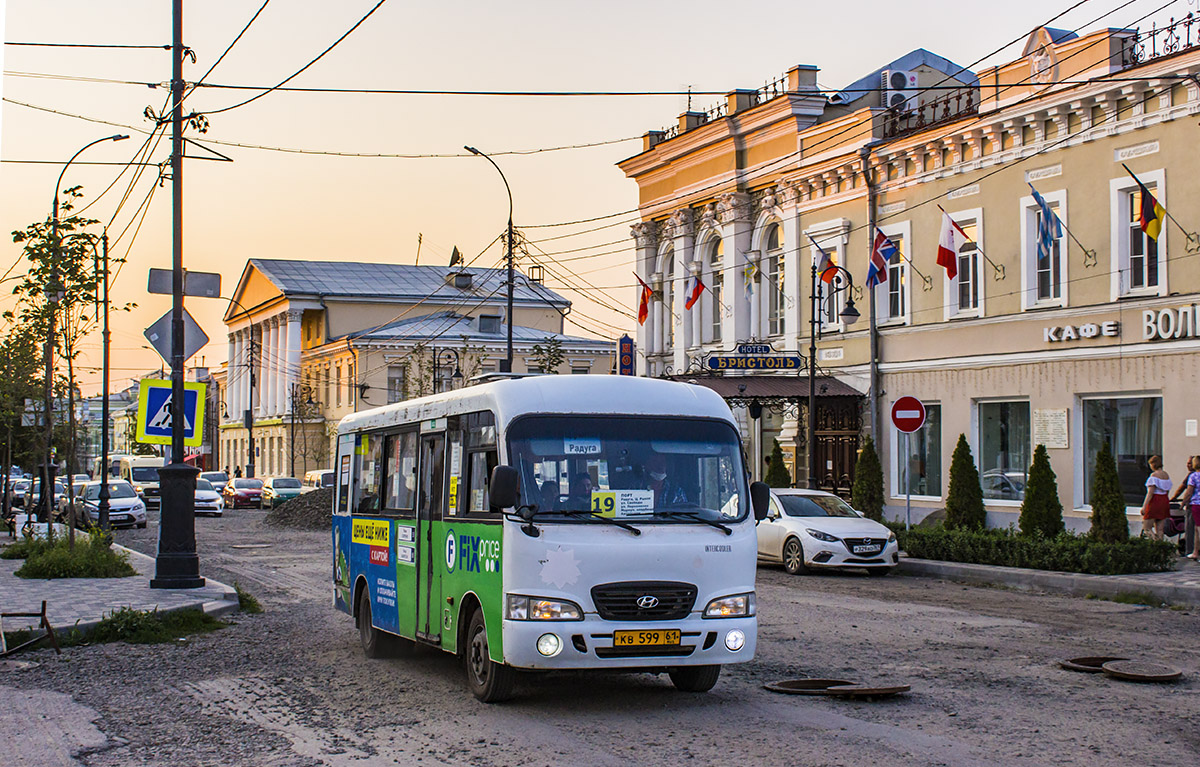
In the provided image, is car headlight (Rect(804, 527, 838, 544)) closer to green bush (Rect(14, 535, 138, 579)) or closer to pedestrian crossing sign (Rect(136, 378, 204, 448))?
pedestrian crossing sign (Rect(136, 378, 204, 448))

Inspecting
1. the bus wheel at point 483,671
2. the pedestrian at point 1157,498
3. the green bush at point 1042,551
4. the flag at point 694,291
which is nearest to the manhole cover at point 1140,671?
the bus wheel at point 483,671

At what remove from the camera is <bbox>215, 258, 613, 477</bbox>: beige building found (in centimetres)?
7869

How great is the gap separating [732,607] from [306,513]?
33272 millimetres

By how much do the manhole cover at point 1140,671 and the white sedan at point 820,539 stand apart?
34.2 ft

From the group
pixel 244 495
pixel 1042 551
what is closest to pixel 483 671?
pixel 1042 551

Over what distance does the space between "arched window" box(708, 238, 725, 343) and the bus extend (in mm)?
28159

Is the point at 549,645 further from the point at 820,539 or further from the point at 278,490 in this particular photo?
the point at 278,490

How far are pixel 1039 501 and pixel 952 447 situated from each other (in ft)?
23.0

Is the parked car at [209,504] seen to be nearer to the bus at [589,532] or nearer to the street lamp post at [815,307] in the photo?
the street lamp post at [815,307]

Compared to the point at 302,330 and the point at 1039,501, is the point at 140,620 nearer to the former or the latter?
the point at 1039,501

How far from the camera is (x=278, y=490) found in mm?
58031

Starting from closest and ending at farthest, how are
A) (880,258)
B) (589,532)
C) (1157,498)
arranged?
1. (589,532)
2. (1157,498)
3. (880,258)

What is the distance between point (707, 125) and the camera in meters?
37.9

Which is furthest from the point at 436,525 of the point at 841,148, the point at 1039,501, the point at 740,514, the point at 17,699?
the point at 841,148
